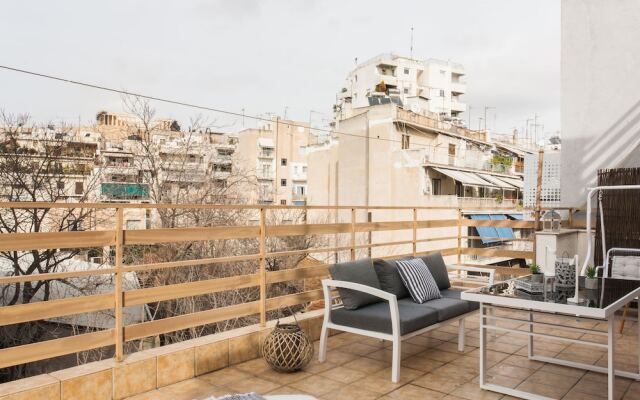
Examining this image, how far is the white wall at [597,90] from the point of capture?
694 centimetres

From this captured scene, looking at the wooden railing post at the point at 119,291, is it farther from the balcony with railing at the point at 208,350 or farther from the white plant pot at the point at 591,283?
the white plant pot at the point at 591,283

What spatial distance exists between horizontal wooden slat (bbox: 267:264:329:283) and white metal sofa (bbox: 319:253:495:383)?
53cm

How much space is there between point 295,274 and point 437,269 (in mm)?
1418

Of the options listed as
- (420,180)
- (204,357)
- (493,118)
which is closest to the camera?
(204,357)

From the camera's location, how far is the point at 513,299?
10.6ft

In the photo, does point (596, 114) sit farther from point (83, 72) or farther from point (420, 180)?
point (83, 72)

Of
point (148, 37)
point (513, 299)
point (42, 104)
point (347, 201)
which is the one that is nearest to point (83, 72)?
point (148, 37)

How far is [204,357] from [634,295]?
10.2 ft

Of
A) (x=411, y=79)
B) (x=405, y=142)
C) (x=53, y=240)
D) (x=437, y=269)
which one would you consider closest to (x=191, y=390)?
(x=53, y=240)

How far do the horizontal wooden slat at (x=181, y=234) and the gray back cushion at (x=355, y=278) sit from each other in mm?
772

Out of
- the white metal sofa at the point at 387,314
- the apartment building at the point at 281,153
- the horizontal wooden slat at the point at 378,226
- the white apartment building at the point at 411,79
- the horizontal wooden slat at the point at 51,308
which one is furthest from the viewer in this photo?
the white apartment building at the point at 411,79

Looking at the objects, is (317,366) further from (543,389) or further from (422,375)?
(543,389)

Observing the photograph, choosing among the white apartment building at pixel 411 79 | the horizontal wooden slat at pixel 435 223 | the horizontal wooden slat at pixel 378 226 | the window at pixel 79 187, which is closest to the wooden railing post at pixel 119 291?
the horizontal wooden slat at pixel 378 226

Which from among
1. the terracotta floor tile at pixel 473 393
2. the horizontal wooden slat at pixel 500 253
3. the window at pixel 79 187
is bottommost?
the terracotta floor tile at pixel 473 393
